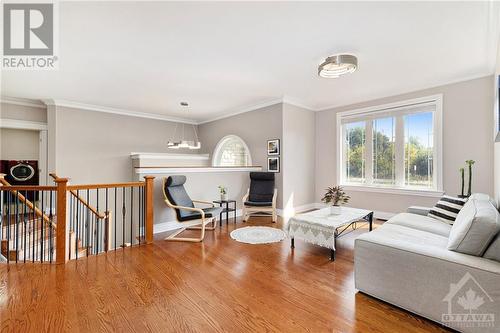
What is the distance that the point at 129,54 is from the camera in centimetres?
312

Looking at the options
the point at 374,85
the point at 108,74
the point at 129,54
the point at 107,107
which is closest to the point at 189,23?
the point at 129,54

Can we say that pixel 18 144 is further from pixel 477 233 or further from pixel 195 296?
pixel 477 233

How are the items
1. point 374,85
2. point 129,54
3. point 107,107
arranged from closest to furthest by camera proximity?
point 129,54, point 374,85, point 107,107

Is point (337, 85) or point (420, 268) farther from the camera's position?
point (337, 85)

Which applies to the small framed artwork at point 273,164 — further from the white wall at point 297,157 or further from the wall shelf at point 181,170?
the wall shelf at point 181,170

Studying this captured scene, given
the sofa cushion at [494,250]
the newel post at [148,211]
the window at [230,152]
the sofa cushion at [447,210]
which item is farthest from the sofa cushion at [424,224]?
the window at [230,152]

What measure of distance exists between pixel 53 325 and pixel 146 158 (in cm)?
426

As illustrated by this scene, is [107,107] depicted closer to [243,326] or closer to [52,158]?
[52,158]

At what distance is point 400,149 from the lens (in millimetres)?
4770

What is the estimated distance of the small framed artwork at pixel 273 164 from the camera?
540 cm

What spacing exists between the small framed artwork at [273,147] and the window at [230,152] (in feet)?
3.92

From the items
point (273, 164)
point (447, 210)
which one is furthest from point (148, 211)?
point (447, 210)

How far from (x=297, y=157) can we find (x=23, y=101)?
653 cm

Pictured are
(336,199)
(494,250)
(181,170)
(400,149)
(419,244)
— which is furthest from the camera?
(400,149)
